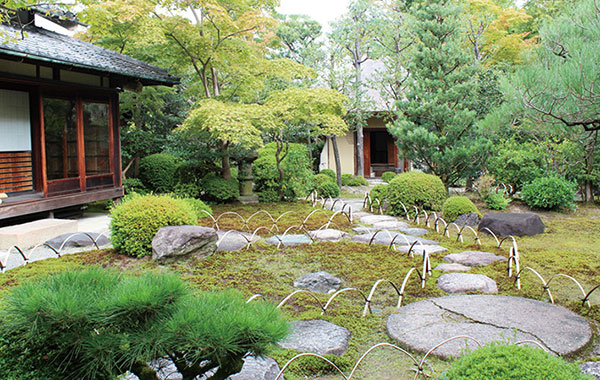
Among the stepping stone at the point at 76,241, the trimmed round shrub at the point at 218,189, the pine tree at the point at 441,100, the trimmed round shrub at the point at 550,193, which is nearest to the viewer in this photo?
the stepping stone at the point at 76,241

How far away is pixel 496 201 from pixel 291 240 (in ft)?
20.7

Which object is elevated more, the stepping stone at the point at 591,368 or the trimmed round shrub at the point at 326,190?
the trimmed round shrub at the point at 326,190

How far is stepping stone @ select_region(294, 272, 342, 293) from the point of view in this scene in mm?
5406

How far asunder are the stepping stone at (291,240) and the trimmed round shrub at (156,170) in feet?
21.3

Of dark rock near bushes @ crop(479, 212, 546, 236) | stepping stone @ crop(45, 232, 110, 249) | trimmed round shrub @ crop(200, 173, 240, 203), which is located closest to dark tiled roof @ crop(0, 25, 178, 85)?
trimmed round shrub @ crop(200, 173, 240, 203)

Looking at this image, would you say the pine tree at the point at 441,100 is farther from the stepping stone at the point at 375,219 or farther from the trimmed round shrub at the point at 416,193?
the stepping stone at the point at 375,219

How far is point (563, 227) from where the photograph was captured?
941 cm

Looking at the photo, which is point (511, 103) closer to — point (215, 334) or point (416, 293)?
point (416, 293)

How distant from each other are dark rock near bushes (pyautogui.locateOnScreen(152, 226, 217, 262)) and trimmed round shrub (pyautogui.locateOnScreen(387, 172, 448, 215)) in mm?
5362

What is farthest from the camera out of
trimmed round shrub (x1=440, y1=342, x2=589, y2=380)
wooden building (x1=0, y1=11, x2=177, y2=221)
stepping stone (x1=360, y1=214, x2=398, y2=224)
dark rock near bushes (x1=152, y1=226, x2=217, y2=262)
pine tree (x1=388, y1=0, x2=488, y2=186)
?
pine tree (x1=388, y1=0, x2=488, y2=186)

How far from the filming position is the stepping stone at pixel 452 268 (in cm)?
589

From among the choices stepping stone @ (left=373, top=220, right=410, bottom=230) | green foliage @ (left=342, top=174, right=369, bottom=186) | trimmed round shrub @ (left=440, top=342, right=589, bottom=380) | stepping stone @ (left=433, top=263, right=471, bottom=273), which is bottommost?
stepping stone @ (left=433, top=263, right=471, bottom=273)

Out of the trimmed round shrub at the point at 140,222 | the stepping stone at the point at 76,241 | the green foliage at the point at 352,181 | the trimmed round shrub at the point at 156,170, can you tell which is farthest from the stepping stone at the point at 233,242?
the green foliage at the point at 352,181

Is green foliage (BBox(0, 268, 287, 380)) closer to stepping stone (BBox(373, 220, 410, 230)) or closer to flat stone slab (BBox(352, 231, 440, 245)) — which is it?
flat stone slab (BBox(352, 231, 440, 245))
